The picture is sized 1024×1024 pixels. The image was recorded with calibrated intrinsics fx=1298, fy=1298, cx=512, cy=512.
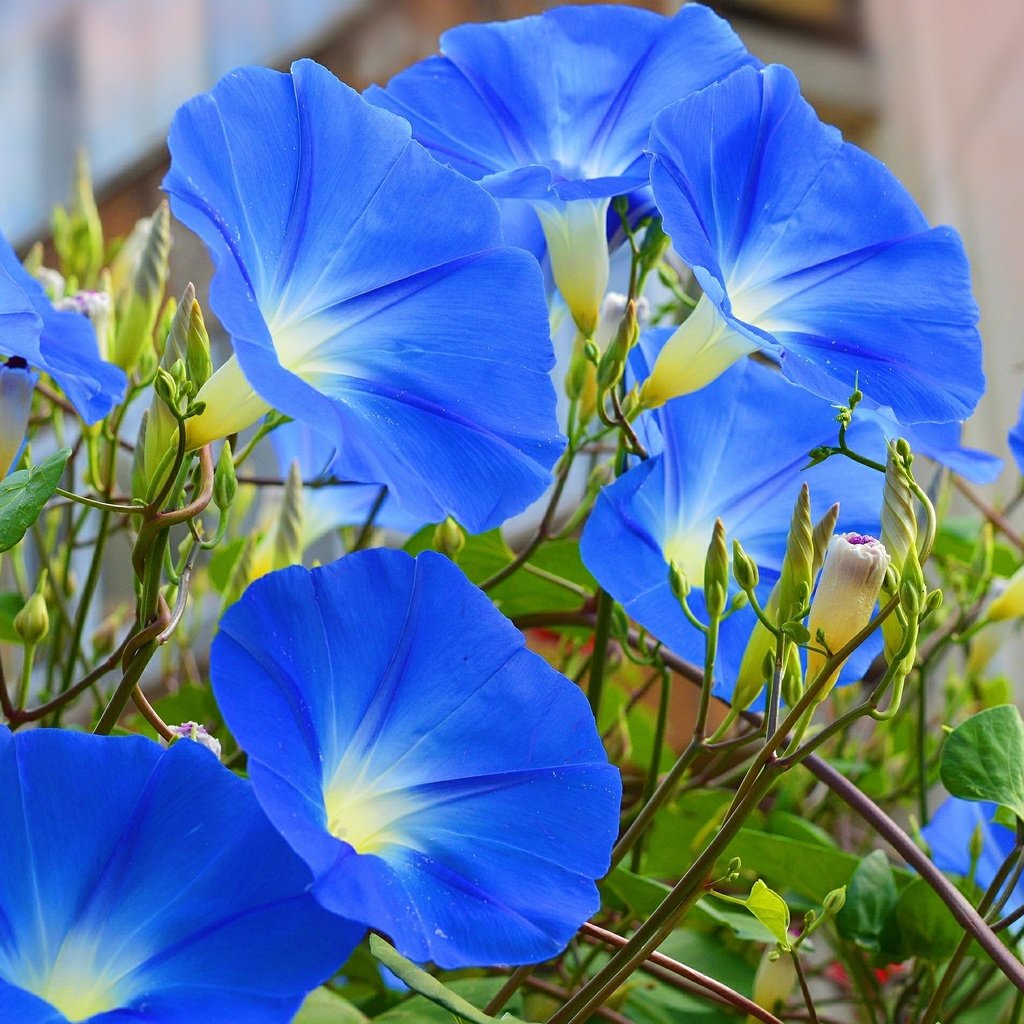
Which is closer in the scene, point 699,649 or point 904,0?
point 699,649

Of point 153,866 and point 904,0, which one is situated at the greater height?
point 904,0

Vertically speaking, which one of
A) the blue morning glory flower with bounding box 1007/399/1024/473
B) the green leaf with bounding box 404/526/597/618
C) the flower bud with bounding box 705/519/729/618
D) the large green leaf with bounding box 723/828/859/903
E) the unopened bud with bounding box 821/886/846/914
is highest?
the blue morning glory flower with bounding box 1007/399/1024/473

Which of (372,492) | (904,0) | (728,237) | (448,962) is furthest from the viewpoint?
(904,0)

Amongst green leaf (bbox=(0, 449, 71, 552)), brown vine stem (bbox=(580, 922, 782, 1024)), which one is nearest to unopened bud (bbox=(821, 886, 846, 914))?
brown vine stem (bbox=(580, 922, 782, 1024))

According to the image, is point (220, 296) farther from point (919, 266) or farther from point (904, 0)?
point (904, 0)

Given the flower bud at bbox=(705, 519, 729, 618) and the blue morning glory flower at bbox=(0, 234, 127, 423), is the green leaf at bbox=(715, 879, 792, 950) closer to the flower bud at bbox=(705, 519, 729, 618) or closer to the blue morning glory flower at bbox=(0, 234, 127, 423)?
the flower bud at bbox=(705, 519, 729, 618)

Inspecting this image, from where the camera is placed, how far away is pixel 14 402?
1.27 feet

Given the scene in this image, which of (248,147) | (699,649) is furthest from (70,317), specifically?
(699,649)

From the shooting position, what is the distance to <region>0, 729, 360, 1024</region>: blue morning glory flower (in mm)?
261

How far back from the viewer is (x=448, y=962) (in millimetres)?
268

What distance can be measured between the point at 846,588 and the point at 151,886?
7.3 inches

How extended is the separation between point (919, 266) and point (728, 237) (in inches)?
2.7

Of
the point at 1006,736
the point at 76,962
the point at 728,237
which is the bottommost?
the point at 76,962

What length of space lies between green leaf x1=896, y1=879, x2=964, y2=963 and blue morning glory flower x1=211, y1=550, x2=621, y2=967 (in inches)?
8.3
